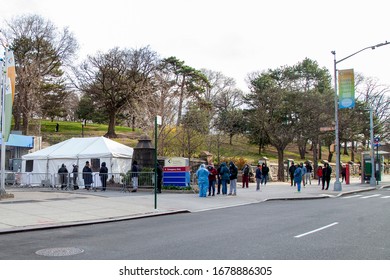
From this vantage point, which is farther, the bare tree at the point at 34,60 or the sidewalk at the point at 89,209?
the bare tree at the point at 34,60

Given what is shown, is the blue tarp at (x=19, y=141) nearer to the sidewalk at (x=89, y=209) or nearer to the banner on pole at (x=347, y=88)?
the sidewalk at (x=89, y=209)

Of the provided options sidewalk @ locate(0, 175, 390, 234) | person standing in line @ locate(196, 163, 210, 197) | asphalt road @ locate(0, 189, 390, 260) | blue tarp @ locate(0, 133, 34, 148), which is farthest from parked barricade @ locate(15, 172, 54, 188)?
asphalt road @ locate(0, 189, 390, 260)

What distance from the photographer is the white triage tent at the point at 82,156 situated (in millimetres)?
26609

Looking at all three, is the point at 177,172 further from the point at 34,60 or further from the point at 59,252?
the point at 34,60

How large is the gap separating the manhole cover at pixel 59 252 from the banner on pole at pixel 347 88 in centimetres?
1963

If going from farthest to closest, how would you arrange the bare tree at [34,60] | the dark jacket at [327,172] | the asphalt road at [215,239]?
the bare tree at [34,60]
the dark jacket at [327,172]
the asphalt road at [215,239]

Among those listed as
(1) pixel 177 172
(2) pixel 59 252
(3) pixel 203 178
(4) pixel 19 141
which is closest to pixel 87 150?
(1) pixel 177 172

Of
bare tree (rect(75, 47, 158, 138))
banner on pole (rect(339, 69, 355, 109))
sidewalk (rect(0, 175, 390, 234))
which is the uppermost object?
bare tree (rect(75, 47, 158, 138))

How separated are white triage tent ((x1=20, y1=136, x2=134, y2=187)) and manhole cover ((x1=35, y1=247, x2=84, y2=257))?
18.4m

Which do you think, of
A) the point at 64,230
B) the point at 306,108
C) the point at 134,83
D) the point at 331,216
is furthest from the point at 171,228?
the point at 134,83

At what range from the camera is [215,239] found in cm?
902

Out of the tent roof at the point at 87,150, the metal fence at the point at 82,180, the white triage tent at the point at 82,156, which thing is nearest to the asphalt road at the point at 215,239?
the metal fence at the point at 82,180

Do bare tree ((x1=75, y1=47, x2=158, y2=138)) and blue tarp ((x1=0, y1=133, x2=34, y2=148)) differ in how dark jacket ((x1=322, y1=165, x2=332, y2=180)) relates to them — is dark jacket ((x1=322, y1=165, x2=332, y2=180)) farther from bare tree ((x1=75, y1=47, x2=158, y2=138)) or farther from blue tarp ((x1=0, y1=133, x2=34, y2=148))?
bare tree ((x1=75, y1=47, x2=158, y2=138))

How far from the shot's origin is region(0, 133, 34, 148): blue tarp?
32.9 m
